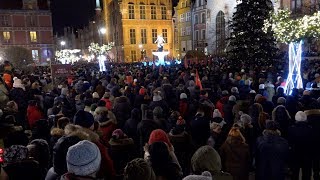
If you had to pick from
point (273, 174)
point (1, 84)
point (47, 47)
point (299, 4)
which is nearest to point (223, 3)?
point (299, 4)

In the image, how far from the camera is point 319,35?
514 inches

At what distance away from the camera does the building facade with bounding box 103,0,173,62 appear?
62844 millimetres

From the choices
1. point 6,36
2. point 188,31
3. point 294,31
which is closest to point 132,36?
point 188,31

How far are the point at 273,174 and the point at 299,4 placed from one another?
35472 mm

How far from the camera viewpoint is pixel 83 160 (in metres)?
3.13

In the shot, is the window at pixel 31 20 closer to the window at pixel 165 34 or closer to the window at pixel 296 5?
the window at pixel 165 34

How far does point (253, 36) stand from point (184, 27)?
39.6 meters

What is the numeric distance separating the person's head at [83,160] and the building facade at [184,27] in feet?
182

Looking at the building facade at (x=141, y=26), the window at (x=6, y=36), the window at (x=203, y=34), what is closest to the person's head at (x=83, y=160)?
the window at (x=203, y=34)

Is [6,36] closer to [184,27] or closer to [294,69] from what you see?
[184,27]

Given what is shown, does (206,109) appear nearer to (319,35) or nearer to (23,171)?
(23,171)

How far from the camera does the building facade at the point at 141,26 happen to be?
62844 mm

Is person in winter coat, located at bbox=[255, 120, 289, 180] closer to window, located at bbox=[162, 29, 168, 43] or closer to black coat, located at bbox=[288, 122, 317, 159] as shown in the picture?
black coat, located at bbox=[288, 122, 317, 159]

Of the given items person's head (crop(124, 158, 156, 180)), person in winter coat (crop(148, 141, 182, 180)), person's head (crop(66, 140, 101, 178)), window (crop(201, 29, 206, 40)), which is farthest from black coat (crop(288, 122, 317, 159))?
window (crop(201, 29, 206, 40))
